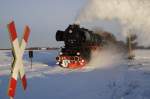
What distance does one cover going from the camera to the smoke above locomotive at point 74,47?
1065 inches

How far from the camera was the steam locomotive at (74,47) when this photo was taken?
27047mm

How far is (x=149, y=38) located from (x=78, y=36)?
1226 cm

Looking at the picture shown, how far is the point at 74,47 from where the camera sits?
1104 inches

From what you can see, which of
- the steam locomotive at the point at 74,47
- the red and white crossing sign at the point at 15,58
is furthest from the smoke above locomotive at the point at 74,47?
the red and white crossing sign at the point at 15,58

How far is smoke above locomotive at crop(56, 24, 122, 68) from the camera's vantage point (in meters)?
27.0

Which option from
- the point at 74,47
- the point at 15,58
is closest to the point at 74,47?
the point at 74,47

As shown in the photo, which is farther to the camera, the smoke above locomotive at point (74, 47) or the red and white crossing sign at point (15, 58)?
the smoke above locomotive at point (74, 47)

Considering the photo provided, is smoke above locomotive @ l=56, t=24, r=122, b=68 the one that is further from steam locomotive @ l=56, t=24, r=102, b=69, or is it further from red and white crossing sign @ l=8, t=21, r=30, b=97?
red and white crossing sign @ l=8, t=21, r=30, b=97

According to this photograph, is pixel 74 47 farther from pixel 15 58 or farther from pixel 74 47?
pixel 15 58

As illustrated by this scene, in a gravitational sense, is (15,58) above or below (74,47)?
→ above

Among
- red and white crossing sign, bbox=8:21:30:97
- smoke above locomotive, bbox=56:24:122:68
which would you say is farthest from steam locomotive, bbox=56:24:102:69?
red and white crossing sign, bbox=8:21:30:97

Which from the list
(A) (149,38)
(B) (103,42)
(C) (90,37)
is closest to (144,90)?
(C) (90,37)

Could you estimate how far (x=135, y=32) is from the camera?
117 ft

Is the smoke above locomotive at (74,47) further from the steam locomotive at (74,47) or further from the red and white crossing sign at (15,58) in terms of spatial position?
the red and white crossing sign at (15,58)
